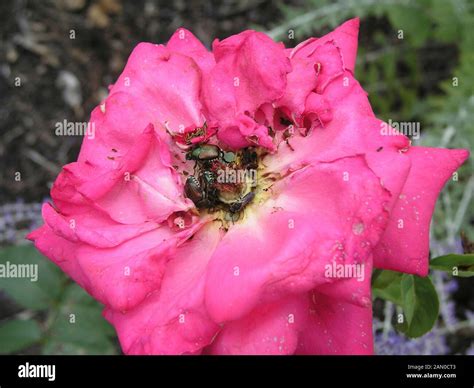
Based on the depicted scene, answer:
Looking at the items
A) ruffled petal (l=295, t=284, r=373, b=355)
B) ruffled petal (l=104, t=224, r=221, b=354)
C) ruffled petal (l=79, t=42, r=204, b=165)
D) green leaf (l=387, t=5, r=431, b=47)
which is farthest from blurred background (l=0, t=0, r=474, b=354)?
ruffled petal (l=104, t=224, r=221, b=354)

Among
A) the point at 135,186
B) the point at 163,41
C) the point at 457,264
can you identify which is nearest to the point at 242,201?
the point at 135,186

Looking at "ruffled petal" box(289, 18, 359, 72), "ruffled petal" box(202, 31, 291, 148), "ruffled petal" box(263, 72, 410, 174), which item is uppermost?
"ruffled petal" box(289, 18, 359, 72)

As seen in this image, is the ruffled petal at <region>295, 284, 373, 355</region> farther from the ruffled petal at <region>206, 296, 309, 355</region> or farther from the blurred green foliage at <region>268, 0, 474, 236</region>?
the blurred green foliage at <region>268, 0, 474, 236</region>

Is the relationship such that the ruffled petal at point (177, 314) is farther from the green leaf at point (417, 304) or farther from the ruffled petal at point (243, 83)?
the green leaf at point (417, 304)

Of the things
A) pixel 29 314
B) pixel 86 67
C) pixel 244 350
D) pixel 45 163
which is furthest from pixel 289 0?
pixel 244 350

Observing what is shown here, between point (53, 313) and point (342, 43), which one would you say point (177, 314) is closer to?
point (342, 43)

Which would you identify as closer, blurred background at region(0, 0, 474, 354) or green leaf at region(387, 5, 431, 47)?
blurred background at region(0, 0, 474, 354)

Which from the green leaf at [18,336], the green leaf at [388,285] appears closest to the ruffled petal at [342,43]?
the green leaf at [388,285]
